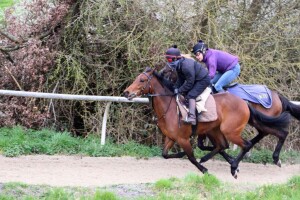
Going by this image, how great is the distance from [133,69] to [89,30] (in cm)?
138

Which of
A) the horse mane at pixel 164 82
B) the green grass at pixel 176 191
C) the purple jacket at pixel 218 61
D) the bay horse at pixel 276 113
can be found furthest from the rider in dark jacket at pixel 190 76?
the green grass at pixel 176 191

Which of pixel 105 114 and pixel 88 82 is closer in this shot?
pixel 105 114

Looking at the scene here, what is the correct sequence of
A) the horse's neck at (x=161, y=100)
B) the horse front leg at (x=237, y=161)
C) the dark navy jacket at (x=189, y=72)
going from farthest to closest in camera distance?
the horse front leg at (x=237, y=161), the horse's neck at (x=161, y=100), the dark navy jacket at (x=189, y=72)

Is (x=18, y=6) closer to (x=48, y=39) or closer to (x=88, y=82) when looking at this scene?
(x=48, y=39)

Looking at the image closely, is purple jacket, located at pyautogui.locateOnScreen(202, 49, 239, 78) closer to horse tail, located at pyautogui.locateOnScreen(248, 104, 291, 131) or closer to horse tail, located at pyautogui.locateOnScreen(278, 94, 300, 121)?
horse tail, located at pyautogui.locateOnScreen(248, 104, 291, 131)

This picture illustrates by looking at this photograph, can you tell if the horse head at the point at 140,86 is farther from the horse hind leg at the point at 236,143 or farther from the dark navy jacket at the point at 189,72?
the horse hind leg at the point at 236,143

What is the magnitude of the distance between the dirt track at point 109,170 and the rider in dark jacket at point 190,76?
1.37m

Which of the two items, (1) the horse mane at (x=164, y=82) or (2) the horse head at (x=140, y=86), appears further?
(1) the horse mane at (x=164, y=82)

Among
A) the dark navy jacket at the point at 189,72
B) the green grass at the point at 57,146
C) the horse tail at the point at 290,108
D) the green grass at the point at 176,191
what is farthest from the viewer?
the horse tail at the point at 290,108

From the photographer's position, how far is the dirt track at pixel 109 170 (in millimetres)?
8625

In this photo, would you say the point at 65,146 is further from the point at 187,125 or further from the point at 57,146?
the point at 187,125

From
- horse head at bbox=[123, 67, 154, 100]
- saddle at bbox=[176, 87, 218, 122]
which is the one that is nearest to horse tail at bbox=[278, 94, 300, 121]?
saddle at bbox=[176, 87, 218, 122]

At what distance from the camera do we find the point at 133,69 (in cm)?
1237

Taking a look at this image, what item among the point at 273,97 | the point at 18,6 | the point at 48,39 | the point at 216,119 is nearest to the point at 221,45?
the point at 273,97
